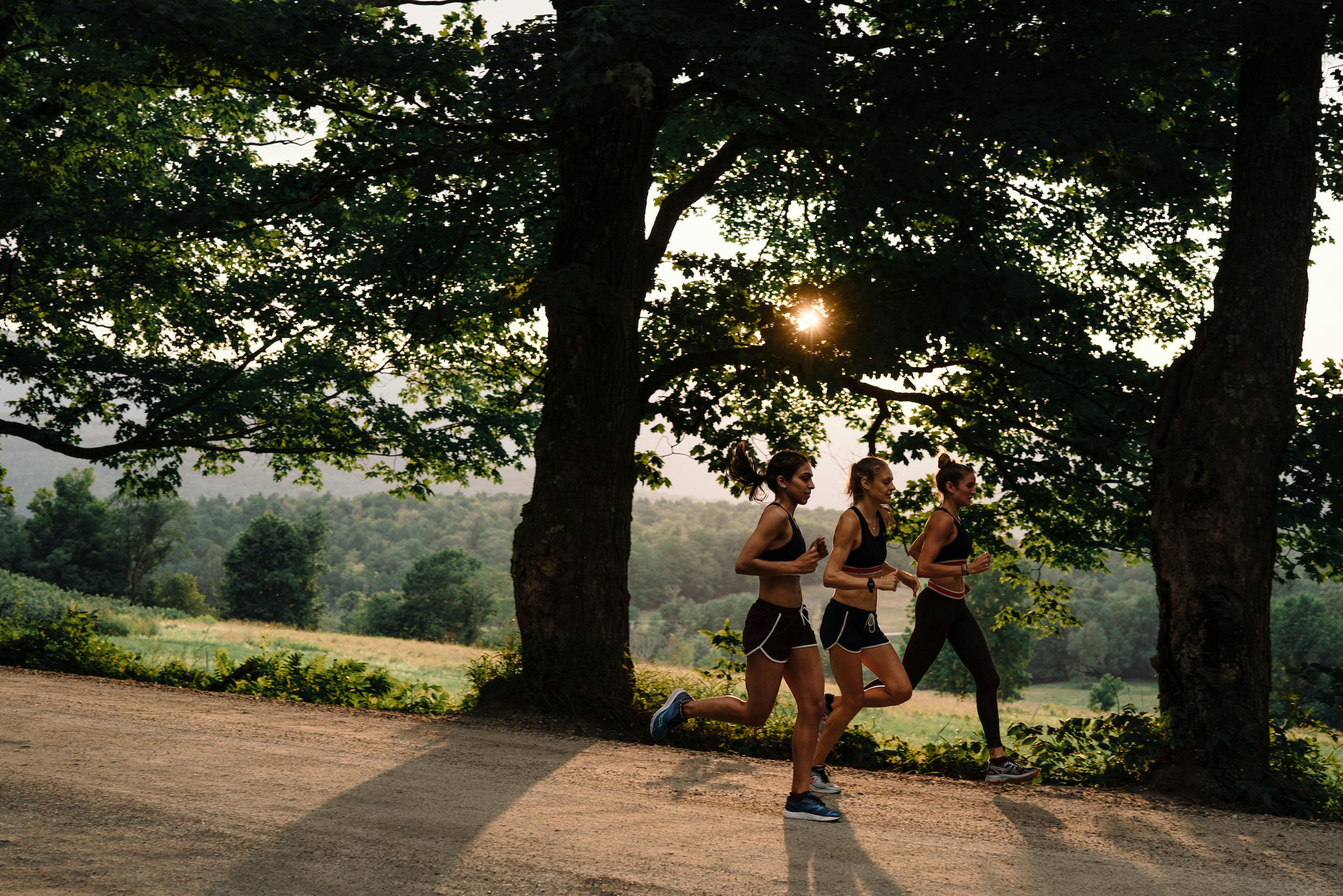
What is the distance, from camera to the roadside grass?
1036 inches

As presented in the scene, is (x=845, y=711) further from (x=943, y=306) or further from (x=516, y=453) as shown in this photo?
(x=516, y=453)

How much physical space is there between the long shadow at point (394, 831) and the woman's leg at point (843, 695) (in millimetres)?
Result: 1825

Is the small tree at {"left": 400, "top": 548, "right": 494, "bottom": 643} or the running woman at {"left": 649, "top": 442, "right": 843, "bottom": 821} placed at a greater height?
the running woman at {"left": 649, "top": 442, "right": 843, "bottom": 821}

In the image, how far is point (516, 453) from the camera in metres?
19.2

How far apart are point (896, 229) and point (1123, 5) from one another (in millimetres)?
2611

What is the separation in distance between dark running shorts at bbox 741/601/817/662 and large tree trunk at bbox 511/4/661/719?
374 cm

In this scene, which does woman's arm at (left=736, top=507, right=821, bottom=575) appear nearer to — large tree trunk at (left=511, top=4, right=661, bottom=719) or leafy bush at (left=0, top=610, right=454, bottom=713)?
large tree trunk at (left=511, top=4, right=661, bottom=719)

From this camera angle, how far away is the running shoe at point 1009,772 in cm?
696

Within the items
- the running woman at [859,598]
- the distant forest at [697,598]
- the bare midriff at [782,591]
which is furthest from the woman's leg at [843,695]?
the distant forest at [697,598]

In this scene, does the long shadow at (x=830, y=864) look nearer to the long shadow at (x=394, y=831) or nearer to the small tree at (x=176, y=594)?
the long shadow at (x=394, y=831)

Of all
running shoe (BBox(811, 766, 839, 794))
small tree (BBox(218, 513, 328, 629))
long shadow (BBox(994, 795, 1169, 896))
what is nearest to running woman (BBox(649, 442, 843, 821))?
running shoe (BBox(811, 766, 839, 794))

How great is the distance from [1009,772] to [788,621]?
2.61 meters

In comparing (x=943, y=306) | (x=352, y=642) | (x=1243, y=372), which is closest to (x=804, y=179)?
(x=943, y=306)

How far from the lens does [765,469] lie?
575cm
